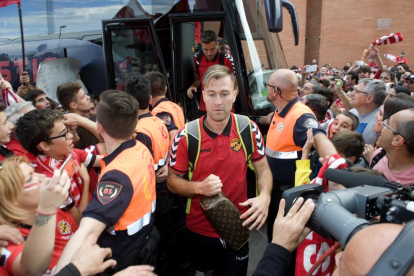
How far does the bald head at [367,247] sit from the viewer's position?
84cm

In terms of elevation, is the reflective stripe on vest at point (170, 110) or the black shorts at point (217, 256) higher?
the reflective stripe on vest at point (170, 110)

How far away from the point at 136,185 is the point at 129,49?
3315 mm

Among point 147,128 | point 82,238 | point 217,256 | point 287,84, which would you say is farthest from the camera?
point 287,84

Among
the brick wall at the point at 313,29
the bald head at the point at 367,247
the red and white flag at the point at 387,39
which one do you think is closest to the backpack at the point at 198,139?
the bald head at the point at 367,247

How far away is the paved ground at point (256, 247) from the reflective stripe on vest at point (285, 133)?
138 cm

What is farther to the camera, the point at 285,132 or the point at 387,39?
the point at 387,39

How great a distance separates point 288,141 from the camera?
2.97 m

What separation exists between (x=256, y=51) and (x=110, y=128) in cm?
280

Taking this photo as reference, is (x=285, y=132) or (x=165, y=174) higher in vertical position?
(x=285, y=132)

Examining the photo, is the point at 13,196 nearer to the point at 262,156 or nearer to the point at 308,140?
the point at 262,156

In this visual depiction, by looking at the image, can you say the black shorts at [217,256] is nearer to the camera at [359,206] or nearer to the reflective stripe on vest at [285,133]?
the reflective stripe on vest at [285,133]

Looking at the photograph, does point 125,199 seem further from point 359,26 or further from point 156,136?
point 359,26

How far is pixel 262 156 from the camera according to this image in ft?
8.50

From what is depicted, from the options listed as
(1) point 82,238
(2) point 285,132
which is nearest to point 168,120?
(2) point 285,132
